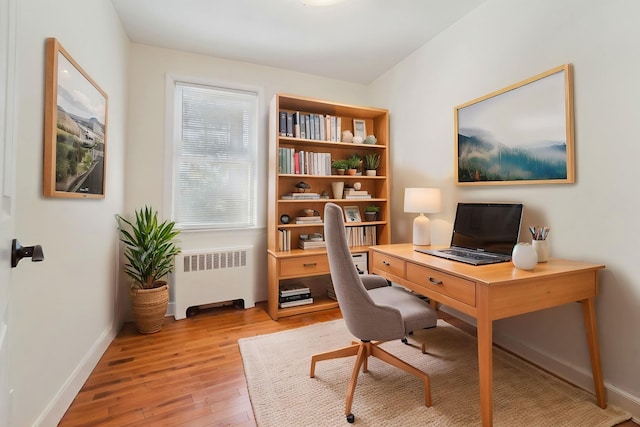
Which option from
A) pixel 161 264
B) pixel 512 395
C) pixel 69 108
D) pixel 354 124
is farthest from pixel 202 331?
pixel 354 124

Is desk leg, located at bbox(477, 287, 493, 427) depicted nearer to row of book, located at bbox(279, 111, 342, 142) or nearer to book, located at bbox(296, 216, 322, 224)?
book, located at bbox(296, 216, 322, 224)

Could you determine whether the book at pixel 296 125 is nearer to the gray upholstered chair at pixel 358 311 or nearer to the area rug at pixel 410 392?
the gray upholstered chair at pixel 358 311

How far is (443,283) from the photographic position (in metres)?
1.57

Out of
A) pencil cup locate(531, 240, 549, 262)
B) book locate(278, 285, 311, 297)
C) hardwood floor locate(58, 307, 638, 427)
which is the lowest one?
hardwood floor locate(58, 307, 638, 427)

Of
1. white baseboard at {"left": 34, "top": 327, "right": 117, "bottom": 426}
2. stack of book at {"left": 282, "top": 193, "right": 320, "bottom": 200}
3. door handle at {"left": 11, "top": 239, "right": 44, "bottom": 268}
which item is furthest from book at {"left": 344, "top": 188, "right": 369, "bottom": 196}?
door handle at {"left": 11, "top": 239, "right": 44, "bottom": 268}

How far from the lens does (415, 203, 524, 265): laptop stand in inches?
72.9

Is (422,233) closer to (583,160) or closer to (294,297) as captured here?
(583,160)

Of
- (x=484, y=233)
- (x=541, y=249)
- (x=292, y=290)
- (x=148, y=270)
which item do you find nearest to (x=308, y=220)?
(x=292, y=290)

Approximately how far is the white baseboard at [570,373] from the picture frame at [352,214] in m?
1.60

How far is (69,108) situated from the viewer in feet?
4.99

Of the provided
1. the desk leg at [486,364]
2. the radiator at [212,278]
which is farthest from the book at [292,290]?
the desk leg at [486,364]

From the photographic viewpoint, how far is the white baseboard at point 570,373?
1.49 meters

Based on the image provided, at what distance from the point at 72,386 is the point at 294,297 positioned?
1.69 meters

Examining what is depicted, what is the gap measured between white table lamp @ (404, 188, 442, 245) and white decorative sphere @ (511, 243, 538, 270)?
0.84 meters
